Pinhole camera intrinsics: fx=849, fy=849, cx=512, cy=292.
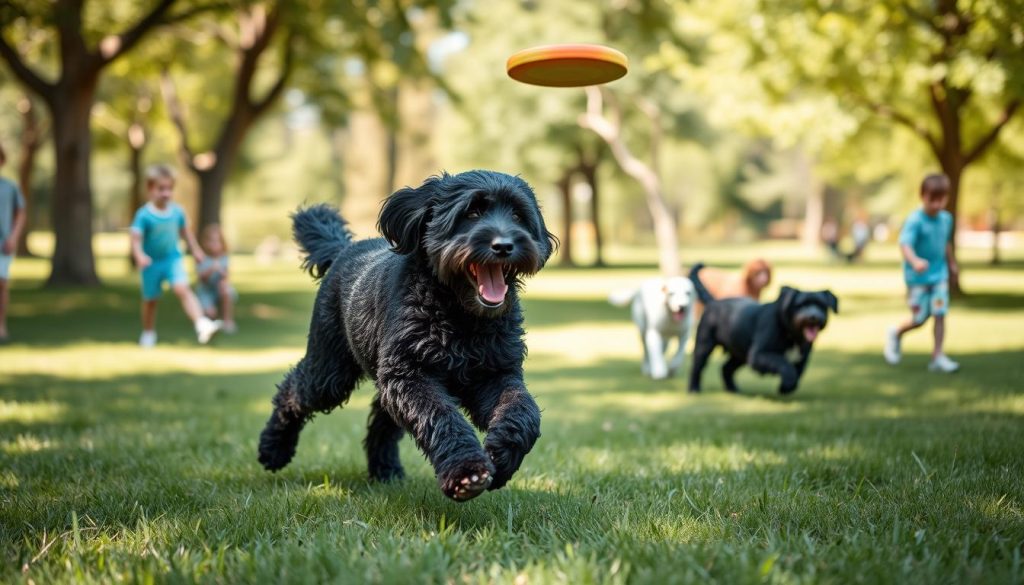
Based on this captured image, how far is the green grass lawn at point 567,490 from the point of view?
267 centimetres

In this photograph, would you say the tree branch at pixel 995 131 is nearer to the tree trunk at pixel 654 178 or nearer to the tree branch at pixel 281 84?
the tree trunk at pixel 654 178

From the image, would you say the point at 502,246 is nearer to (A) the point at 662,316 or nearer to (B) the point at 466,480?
(B) the point at 466,480

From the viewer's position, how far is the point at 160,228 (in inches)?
386

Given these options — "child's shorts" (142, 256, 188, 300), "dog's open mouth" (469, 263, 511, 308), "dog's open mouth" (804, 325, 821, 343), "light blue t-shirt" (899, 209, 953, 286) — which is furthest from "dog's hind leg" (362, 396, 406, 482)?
"light blue t-shirt" (899, 209, 953, 286)

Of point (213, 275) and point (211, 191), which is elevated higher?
point (211, 191)

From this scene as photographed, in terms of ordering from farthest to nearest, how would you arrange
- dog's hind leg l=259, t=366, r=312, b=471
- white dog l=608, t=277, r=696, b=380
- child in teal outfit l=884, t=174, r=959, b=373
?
white dog l=608, t=277, r=696, b=380 → child in teal outfit l=884, t=174, r=959, b=373 → dog's hind leg l=259, t=366, r=312, b=471

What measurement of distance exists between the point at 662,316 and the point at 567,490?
20.2 feet

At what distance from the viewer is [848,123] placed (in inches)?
698

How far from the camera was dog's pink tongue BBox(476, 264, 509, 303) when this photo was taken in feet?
→ 11.4

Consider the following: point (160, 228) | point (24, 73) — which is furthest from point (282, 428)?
point (24, 73)

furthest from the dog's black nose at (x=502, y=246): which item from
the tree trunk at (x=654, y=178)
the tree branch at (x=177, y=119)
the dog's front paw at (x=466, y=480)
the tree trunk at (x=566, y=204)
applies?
the tree trunk at (x=566, y=204)

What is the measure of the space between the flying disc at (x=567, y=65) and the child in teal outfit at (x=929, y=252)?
5667 millimetres

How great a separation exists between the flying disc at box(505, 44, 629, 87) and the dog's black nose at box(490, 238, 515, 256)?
119 cm

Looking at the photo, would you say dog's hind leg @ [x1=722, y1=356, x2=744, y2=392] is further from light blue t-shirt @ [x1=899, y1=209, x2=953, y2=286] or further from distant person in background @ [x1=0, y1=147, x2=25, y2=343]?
distant person in background @ [x1=0, y1=147, x2=25, y2=343]
